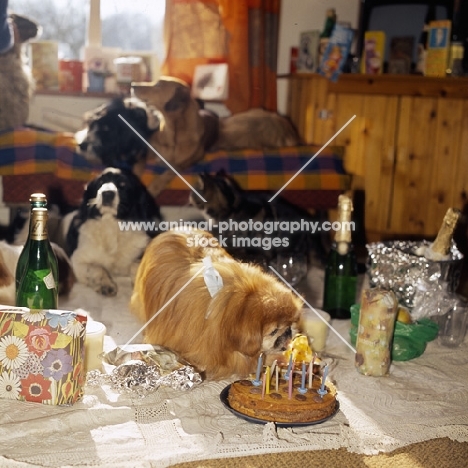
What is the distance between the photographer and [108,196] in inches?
86.5

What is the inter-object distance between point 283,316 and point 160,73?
2239mm

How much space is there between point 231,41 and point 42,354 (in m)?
2.40

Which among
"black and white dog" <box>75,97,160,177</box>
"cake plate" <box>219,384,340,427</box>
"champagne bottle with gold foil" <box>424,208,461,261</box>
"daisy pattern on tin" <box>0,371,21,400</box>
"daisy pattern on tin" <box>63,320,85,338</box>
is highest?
"black and white dog" <box>75,97,160,177</box>

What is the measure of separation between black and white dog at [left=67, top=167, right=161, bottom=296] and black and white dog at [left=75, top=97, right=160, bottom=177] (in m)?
0.19

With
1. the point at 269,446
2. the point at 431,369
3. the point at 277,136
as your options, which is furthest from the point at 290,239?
the point at 269,446

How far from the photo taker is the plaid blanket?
2576 mm

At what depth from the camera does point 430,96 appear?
127 inches

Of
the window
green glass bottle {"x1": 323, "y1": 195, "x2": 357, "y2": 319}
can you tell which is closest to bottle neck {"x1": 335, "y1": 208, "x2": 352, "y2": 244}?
green glass bottle {"x1": 323, "y1": 195, "x2": 357, "y2": 319}

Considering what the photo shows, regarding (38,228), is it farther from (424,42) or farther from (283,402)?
(424,42)

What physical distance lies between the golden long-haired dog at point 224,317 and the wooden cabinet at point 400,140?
185 centimetres

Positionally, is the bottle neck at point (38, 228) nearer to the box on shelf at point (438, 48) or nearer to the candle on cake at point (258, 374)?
the candle on cake at point (258, 374)

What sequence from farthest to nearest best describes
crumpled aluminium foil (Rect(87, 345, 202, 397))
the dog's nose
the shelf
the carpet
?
the shelf, the dog's nose, crumpled aluminium foil (Rect(87, 345, 202, 397)), the carpet

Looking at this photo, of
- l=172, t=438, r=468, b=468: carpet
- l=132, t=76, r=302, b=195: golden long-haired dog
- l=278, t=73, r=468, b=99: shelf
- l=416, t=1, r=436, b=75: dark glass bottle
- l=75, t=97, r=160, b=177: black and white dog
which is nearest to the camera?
l=172, t=438, r=468, b=468: carpet

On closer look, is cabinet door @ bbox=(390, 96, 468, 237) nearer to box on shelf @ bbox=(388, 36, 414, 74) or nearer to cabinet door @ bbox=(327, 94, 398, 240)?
cabinet door @ bbox=(327, 94, 398, 240)
